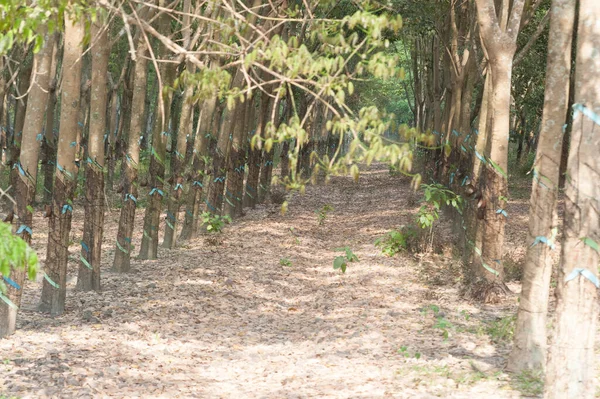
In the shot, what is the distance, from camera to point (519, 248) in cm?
1438

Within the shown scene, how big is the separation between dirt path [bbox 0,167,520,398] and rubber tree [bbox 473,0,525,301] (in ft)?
2.00

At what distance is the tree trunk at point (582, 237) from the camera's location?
5.26m

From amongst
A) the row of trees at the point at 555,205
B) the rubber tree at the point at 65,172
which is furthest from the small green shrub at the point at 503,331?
the rubber tree at the point at 65,172

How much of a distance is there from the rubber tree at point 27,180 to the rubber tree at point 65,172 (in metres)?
0.43

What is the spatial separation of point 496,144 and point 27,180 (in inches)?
234

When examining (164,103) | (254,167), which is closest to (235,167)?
(254,167)

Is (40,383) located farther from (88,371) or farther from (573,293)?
(573,293)

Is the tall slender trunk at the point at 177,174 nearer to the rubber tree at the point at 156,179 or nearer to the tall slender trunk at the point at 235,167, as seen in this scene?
the rubber tree at the point at 156,179

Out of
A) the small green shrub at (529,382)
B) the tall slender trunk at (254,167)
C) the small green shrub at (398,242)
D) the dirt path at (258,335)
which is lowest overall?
the dirt path at (258,335)

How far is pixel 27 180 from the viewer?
27.7 ft

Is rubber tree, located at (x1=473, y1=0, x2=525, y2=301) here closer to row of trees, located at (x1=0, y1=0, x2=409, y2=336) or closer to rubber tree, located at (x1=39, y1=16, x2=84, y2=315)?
row of trees, located at (x1=0, y1=0, x2=409, y2=336)

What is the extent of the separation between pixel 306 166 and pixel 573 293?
27329 millimetres

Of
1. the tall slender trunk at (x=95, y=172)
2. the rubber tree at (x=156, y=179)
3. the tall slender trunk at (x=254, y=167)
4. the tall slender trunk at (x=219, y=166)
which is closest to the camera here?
the tall slender trunk at (x=95, y=172)

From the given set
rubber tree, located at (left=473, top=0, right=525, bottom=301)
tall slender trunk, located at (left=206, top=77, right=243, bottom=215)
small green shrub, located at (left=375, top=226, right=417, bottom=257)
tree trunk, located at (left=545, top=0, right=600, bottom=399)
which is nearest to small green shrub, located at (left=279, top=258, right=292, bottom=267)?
small green shrub, located at (left=375, top=226, right=417, bottom=257)
